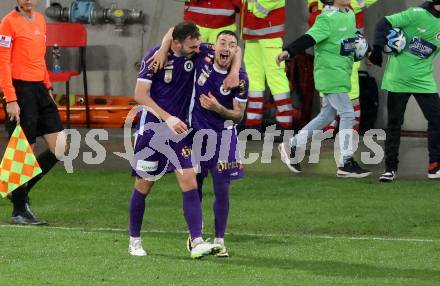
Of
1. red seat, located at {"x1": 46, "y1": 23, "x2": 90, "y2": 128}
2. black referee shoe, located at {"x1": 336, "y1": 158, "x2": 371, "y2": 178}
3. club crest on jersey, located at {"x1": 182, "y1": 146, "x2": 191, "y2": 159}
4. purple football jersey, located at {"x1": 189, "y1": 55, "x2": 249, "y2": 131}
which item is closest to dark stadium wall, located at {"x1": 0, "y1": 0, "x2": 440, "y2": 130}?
red seat, located at {"x1": 46, "y1": 23, "x2": 90, "y2": 128}

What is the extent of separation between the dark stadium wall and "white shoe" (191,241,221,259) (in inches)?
362

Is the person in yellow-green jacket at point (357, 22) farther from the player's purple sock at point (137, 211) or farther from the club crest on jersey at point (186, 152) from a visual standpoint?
the player's purple sock at point (137, 211)

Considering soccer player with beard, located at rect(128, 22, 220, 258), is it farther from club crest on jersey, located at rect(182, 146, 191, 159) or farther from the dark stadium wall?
the dark stadium wall

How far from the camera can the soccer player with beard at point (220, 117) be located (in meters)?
9.95

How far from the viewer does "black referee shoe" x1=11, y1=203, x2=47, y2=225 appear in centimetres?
1157

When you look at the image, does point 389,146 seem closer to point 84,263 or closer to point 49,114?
point 49,114

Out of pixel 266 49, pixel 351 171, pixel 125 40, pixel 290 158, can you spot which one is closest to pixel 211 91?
pixel 351 171

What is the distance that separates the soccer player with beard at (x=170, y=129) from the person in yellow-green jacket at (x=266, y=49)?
6.61 meters

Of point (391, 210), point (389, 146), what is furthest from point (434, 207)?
point (389, 146)

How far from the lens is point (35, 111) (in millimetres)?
11664

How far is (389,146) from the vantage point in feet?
45.9

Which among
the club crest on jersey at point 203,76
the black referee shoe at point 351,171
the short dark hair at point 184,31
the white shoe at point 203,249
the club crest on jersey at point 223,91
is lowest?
the black referee shoe at point 351,171

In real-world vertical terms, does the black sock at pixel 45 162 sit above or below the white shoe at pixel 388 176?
above

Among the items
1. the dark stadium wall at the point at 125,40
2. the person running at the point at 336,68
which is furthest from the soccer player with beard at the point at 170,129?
the dark stadium wall at the point at 125,40
